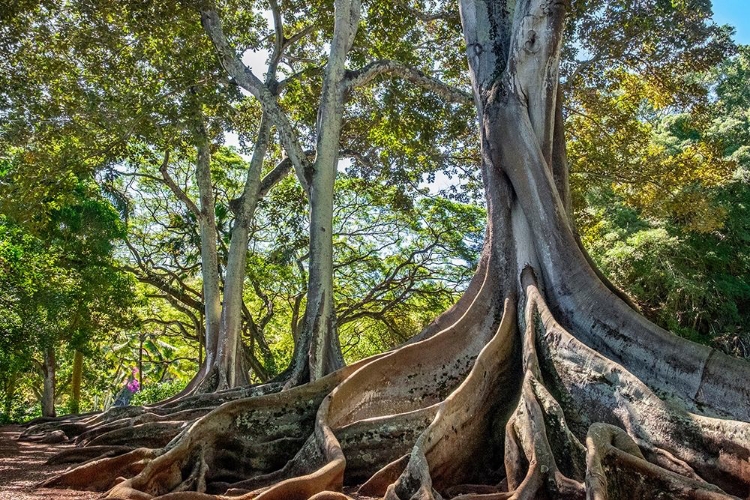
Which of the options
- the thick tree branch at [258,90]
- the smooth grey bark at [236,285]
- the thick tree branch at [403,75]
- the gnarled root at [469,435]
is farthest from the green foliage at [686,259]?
the gnarled root at [469,435]

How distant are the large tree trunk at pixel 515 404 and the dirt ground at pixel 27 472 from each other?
0.22m

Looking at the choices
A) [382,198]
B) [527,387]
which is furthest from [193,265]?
[527,387]

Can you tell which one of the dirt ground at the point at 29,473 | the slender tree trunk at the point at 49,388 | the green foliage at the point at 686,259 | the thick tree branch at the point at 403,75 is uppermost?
the thick tree branch at the point at 403,75

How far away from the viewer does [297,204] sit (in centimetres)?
1355

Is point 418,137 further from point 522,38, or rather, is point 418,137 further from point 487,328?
point 487,328

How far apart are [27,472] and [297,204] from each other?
31.1 feet

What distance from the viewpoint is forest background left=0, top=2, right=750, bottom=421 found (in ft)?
27.1

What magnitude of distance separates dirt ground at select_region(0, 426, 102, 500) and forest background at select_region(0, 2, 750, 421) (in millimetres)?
3148

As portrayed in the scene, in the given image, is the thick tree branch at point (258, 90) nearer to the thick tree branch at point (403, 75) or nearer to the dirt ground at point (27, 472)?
the thick tree branch at point (403, 75)

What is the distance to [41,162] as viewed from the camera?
7.95m

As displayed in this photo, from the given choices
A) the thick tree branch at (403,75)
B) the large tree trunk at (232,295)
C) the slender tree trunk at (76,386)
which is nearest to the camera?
the thick tree branch at (403,75)

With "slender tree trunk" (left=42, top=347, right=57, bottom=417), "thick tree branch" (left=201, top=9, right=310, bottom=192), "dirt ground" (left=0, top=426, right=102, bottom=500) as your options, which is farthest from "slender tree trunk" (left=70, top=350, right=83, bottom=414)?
"thick tree branch" (left=201, top=9, right=310, bottom=192)

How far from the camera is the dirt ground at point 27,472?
3.49m

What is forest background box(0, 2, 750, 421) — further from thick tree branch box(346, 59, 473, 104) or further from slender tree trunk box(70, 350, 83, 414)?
thick tree branch box(346, 59, 473, 104)
